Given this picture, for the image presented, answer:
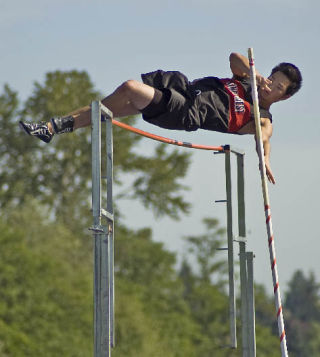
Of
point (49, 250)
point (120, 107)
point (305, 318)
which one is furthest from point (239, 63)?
point (305, 318)

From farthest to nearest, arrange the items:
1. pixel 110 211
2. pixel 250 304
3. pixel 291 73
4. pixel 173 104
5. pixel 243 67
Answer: pixel 250 304, pixel 291 73, pixel 243 67, pixel 173 104, pixel 110 211

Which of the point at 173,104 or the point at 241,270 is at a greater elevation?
the point at 173,104

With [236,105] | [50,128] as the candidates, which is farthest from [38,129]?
[236,105]

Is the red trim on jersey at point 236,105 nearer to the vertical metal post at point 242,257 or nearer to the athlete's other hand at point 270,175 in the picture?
the athlete's other hand at point 270,175

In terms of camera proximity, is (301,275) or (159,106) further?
(301,275)

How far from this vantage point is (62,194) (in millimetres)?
41312

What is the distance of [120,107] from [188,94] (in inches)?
23.7

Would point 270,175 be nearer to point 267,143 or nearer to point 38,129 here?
point 267,143

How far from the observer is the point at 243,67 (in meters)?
7.97

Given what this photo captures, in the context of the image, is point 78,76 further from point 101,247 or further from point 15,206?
point 101,247

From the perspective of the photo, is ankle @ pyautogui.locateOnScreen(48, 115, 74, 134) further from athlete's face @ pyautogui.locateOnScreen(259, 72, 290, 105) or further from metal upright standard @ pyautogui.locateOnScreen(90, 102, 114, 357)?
athlete's face @ pyautogui.locateOnScreen(259, 72, 290, 105)

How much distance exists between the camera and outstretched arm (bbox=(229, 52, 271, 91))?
26.1 ft

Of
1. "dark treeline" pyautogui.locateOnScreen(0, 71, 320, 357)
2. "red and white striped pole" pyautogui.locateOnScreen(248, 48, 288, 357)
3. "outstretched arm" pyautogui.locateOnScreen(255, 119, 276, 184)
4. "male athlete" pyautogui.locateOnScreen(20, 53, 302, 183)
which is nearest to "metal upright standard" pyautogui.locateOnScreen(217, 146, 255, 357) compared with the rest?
"outstretched arm" pyautogui.locateOnScreen(255, 119, 276, 184)

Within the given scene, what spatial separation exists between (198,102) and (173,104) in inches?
11.2
